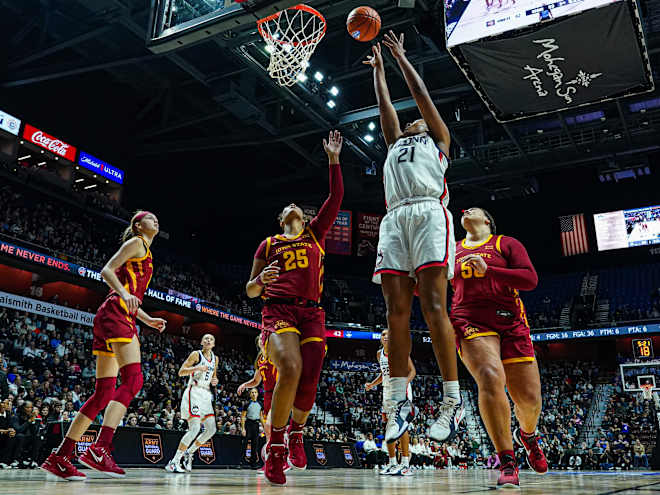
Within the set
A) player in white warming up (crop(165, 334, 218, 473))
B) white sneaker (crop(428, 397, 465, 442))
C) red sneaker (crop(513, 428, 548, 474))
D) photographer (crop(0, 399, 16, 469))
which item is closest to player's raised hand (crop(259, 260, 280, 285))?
white sneaker (crop(428, 397, 465, 442))

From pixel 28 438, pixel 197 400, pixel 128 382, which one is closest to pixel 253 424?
pixel 197 400

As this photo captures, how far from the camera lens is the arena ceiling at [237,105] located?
16203 millimetres

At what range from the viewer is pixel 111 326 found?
15.7 feet

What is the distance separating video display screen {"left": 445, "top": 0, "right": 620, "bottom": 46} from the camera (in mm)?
8477

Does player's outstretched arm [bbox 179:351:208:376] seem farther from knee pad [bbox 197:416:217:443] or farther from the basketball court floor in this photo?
the basketball court floor

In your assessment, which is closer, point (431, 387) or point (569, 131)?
point (569, 131)

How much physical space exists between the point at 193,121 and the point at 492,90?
1264 centimetres

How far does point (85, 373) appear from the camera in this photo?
17734 millimetres

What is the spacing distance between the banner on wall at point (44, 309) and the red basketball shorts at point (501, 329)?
1680cm

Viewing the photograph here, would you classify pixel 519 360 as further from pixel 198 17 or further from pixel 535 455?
pixel 198 17

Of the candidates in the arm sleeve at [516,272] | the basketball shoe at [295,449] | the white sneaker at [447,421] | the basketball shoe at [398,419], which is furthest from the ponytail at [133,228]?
the white sneaker at [447,421]

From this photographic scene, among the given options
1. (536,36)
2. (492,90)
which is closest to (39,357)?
(492,90)

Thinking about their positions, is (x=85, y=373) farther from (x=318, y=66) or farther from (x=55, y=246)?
(x=318, y=66)

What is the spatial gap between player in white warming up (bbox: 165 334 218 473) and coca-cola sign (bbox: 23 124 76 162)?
565 inches
